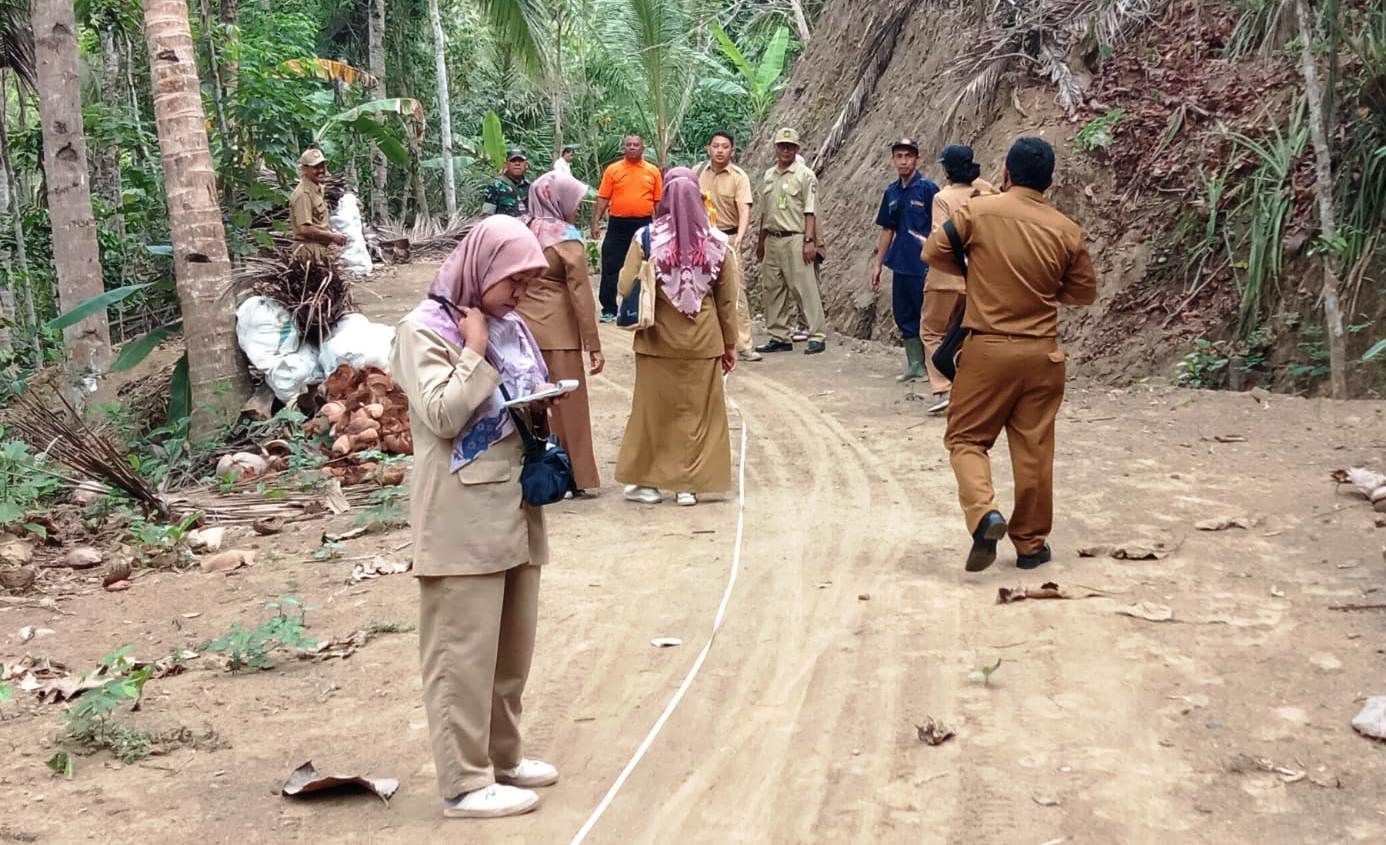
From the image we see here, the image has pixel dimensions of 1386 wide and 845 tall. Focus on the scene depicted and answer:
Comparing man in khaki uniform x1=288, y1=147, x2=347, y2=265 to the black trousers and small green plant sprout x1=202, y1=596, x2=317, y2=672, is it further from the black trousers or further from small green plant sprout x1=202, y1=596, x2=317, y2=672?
small green plant sprout x1=202, y1=596, x2=317, y2=672

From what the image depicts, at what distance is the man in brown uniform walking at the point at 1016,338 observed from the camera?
5.82 meters

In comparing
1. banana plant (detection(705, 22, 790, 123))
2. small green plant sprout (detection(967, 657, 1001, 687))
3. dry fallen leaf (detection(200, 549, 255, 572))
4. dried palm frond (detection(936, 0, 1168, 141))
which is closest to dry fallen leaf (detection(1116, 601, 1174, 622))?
small green plant sprout (detection(967, 657, 1001, 687))

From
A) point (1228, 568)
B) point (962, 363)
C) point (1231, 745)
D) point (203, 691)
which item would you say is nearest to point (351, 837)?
point (203, 691)

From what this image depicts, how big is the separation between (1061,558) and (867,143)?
989cm

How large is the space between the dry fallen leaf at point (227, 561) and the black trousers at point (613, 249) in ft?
20.7

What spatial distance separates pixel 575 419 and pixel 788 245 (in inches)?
204

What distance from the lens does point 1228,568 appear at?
229 inches

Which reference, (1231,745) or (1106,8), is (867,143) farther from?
(1231,745)

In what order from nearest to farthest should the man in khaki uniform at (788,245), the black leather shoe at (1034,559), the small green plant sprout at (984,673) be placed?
the small green plant sprout at (984,673), the black leather shoe at (1034,559), the man in khaki uniform at (788,245)

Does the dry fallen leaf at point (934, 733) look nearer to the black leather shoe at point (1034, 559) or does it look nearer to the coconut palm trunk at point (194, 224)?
the black leather shoe at point (1034, 559)

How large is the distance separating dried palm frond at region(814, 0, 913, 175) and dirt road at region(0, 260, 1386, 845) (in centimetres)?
870

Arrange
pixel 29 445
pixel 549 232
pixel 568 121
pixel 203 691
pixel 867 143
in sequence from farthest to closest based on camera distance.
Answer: pixel 568 121 < pixel 867 143 < pixel 29 445 < pixel 549 232 < pixel 203 691

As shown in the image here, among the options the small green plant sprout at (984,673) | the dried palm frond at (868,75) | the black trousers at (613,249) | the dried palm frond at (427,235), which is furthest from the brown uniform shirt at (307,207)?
the dried palm frond at (427,235)

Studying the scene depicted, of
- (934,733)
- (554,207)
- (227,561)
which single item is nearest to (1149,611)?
(934,733)
